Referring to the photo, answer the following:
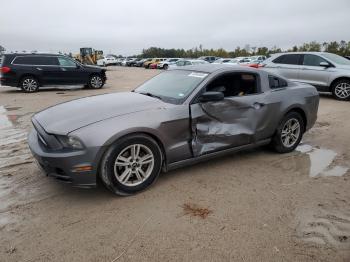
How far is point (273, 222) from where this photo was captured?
10.5ft

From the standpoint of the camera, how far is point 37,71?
44.5ft

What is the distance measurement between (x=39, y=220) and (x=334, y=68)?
10447 mm

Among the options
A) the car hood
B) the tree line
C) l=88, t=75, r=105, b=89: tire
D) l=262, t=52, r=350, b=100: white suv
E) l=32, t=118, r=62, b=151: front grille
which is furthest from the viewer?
the tree line

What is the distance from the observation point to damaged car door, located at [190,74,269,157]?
412 cm

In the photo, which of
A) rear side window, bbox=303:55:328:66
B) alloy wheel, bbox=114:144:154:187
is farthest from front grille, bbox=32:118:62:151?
rear side window, bbox=303:55:328:66

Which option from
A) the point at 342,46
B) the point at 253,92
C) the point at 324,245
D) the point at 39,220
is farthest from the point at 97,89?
the point at 342,46

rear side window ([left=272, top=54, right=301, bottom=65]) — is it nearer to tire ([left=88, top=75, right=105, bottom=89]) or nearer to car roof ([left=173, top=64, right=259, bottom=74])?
car roof ([left=173, top=64, right=259, bottom=74])

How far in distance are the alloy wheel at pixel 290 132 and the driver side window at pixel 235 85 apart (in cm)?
88

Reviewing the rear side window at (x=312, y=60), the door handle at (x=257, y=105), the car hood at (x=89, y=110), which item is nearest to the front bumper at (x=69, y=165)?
the car hood at (x=89, y=110)

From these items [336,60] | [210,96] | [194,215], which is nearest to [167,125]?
[210,96]

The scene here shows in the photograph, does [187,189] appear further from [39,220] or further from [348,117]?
[348,117]

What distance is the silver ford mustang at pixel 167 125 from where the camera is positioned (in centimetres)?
340

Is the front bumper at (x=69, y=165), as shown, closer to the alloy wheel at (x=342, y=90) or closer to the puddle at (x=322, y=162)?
the puddle at (x=322, y=162)

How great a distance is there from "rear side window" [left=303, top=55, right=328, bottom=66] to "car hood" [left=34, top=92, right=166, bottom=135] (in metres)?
8.61
